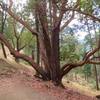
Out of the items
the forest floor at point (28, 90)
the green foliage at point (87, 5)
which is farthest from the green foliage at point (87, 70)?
the green foliage at point (87, 5)

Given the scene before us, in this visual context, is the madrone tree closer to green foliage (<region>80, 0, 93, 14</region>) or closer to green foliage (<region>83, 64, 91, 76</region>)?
green foliage (<region>80, 0, 93, 14</region>)

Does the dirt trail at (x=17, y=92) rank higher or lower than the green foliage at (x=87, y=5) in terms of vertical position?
lower

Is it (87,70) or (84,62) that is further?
(87,70)

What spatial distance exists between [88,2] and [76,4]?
6.44 feet

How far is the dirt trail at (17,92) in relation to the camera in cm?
1285

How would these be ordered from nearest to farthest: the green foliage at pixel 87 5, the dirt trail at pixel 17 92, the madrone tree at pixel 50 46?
the green foliage at pixel 87 5
the dirt trail at pixel 17 92
the madrone tree at pixel 50 46

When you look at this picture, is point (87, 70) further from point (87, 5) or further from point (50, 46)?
point (87, 5)

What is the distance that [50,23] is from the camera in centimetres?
1784

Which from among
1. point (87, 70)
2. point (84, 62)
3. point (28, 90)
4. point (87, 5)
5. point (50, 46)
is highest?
point (87, 5)

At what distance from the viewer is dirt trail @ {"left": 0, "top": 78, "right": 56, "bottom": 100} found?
12852 mm

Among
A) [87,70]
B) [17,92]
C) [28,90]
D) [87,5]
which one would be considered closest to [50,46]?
[28,90]

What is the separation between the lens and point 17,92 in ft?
44.5

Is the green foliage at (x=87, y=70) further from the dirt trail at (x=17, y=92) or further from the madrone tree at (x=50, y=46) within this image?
the dirt trail at (x=17, y=92)

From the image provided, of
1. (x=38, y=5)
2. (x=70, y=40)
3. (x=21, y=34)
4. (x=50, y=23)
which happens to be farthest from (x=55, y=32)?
(x=21, y=34)
